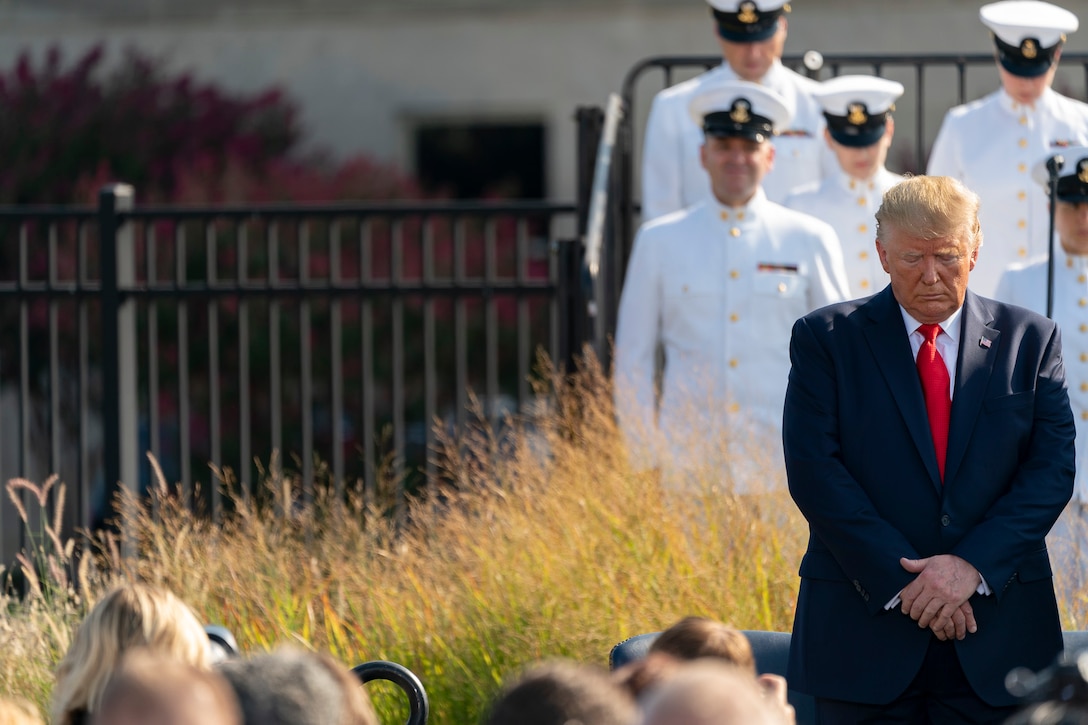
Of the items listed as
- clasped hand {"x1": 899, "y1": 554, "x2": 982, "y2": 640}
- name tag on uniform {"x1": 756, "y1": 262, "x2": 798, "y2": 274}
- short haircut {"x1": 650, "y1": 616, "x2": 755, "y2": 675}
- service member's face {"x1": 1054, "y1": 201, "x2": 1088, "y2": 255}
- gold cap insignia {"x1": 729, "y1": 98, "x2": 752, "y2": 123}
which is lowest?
clasped hand {"x1": 899, "y1": 554, "x2": 982, "y2": 640}

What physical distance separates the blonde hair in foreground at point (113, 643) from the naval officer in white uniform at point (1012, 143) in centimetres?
426

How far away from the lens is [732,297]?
19.1 ft

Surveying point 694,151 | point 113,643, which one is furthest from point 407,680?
point 694,151

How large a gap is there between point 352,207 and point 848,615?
4.12m

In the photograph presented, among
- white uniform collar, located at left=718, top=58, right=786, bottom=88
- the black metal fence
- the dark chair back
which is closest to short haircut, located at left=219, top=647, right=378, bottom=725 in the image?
the dark chair back

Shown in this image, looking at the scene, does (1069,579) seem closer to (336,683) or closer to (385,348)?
(336,683)

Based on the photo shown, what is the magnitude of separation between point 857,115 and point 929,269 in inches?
111

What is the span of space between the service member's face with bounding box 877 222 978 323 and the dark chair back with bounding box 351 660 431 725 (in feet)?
4.43

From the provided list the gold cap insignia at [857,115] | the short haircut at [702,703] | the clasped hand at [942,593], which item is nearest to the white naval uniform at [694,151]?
the gold cap insignia at [857,115]

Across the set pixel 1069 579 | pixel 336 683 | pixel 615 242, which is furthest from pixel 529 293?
pixel 336 683

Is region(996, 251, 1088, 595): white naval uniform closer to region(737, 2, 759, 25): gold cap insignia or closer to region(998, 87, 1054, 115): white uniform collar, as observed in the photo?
region(998, 87, 1054, 115): white uniform collar

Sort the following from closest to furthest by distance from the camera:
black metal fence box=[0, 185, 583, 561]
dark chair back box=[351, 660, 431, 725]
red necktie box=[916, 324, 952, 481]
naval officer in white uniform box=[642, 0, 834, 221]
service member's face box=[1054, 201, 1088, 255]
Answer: dark chair back box=[351, 660, 431, 725] → red necktie box=[916, 324, 952, 481] → service member's face box=[1054, 201, 1088, 255] → naval officer in white uniform box=[642, 0, 834, 221] → black metal fence box=[0, 185, 583, 561]

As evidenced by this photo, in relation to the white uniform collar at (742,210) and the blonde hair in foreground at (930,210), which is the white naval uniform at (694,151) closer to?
the white uniform collar at (742,210)

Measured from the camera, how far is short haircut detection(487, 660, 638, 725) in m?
2.26
